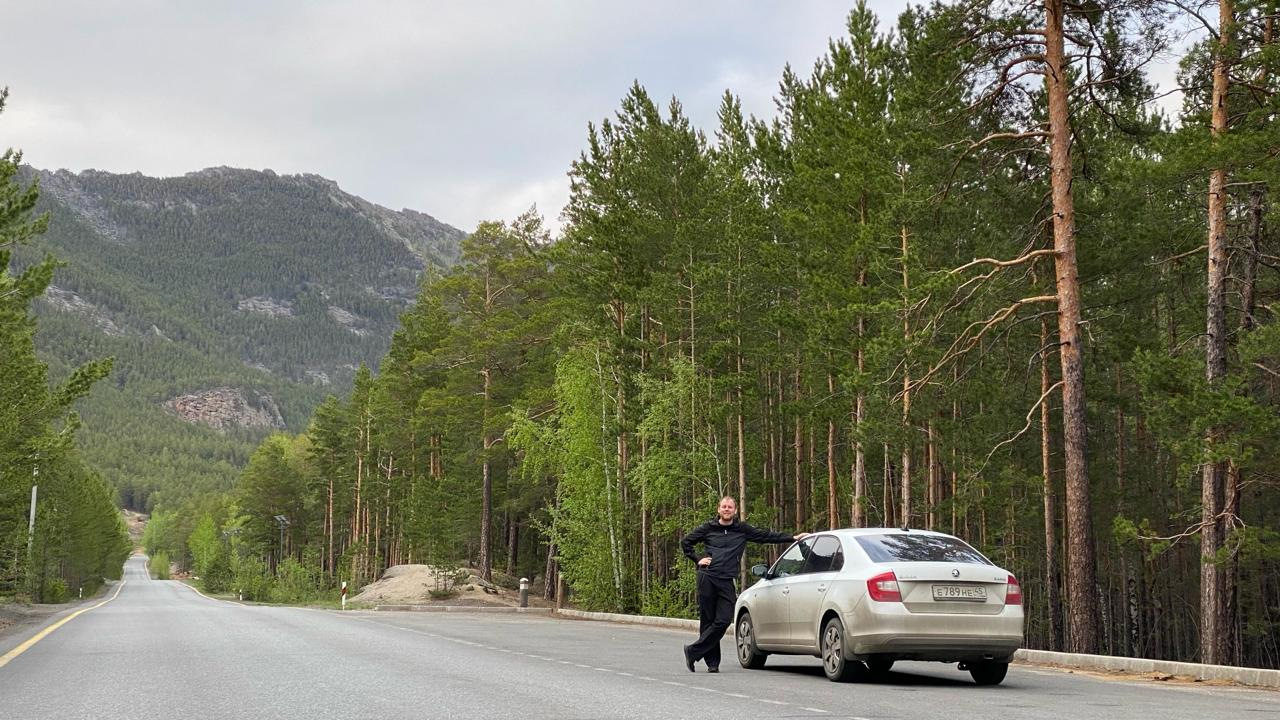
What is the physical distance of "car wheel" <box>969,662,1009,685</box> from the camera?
12.0 metres

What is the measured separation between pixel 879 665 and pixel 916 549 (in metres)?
1.88

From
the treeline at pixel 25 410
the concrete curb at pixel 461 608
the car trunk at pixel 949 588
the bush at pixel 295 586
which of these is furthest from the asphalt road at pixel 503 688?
the bush at pixel 295 586

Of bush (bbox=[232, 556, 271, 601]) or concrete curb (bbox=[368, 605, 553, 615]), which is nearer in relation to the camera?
concrete curb (bbox=[368, 605, 553, 615])

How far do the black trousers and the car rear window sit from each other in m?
1.79

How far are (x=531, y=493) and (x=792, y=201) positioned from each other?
78.9 feet

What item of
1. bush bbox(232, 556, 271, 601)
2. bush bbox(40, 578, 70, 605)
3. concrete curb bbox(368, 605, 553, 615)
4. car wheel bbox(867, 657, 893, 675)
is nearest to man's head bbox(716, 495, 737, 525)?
car wheel bbox(867, 657, 893, 675)

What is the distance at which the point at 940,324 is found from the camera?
23.1 metres

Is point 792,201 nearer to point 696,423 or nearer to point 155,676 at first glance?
point 696,423

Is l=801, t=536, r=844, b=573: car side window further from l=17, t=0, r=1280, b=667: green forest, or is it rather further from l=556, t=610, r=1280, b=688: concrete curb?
l=17, t=0, r=1280, b=667: green forest

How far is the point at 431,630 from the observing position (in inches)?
935

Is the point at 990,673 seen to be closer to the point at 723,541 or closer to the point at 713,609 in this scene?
the point at 713,609

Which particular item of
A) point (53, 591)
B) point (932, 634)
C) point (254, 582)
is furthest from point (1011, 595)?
point (53, 591)

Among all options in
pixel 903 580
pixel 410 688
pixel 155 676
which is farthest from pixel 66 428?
pixel 903 580

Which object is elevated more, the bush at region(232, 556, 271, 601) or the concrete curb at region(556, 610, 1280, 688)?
the concrete curb at region(556, 610, 1280, 688)
